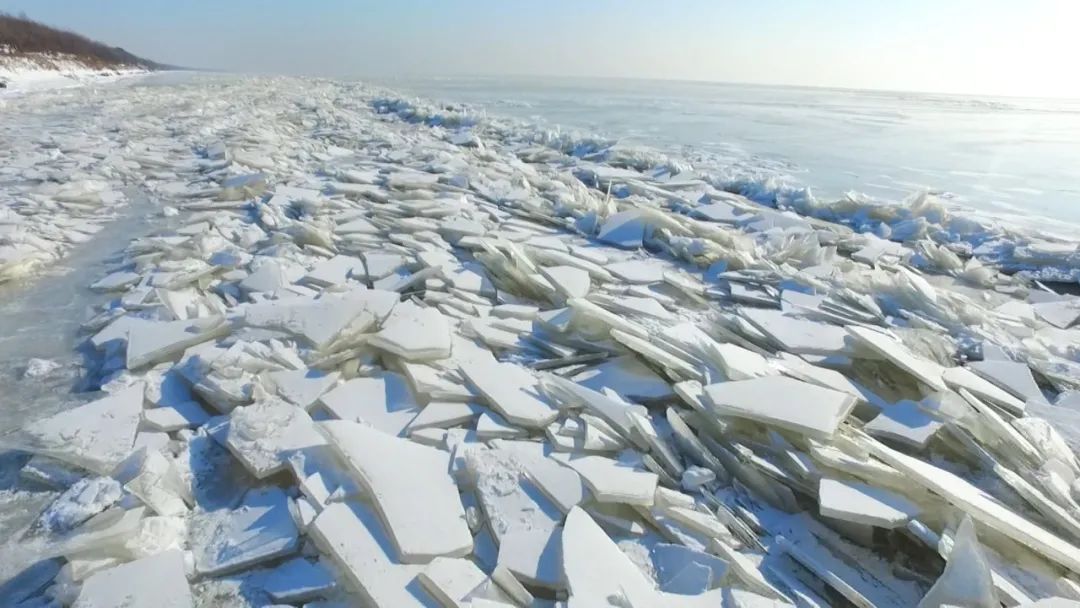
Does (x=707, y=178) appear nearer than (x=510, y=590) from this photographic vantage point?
No

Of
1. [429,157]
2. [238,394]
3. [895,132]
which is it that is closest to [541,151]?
[429,157]

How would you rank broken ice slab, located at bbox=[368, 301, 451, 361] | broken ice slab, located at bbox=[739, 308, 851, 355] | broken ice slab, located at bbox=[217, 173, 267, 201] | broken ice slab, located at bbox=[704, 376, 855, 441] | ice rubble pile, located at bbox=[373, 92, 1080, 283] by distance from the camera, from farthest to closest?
broken ice slab, located at bbox=[217, 173, 267, 201] < ice rubble pile, located at bbox=[373, 92, 1080, 283] < broken ice slab, located at bbox=[739, 308, 851, 355] < broken ice slab, located at bbox=[368, 301, 451, 361] < broken ice slab, located at bbox=[704, 376, 855, 441]

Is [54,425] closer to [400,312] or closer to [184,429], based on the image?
[184,429]

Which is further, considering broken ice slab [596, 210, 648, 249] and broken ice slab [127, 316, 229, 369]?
broken ice slab [596, 210, 648, 249]

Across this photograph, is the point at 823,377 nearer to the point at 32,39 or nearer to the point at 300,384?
the point at 300,384

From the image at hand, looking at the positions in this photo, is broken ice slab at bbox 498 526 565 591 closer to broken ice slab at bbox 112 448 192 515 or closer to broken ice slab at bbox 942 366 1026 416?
broken ice slab at bbox 112 448 192 515

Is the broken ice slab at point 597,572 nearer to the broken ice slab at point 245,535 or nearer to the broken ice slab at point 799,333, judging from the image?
the broken ice slab at point 245,535

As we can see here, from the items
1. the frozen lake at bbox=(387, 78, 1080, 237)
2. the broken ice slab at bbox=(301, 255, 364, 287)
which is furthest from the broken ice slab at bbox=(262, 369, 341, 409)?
the frozen lake at bbox=(387, 78, 1080, 237)
